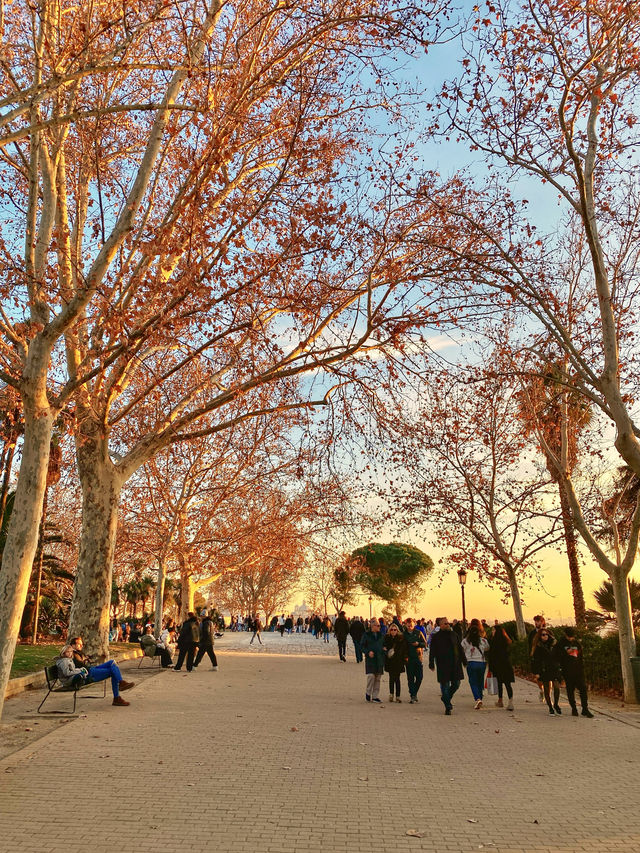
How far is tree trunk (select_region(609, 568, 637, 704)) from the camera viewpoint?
14.9m

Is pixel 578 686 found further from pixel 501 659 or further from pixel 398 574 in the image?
pixel 398 574

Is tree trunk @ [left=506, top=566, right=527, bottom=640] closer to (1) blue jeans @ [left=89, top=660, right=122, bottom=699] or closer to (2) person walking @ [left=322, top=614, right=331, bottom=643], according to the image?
(1) blue jeans @ [left=89, top=660, right=122, bottom=699]

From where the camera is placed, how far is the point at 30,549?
29.2 ft

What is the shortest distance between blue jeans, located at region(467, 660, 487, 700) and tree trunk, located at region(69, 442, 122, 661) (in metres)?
7.43

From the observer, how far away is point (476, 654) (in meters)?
13.9

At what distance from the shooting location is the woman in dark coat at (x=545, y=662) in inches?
538

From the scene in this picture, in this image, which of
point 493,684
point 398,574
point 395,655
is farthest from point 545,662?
point 398,574

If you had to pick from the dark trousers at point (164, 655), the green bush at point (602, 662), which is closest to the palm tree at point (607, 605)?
the green bush at point (602, 662)

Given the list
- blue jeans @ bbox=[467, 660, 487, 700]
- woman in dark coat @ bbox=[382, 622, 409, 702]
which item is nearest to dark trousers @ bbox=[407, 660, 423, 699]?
woman in dark coat @ bbox=[382, 622, 409, 702]

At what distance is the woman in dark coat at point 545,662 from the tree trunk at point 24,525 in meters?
9.51

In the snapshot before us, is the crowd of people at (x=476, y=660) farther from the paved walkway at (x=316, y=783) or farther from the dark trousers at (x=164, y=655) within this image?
the dark trousers at (x=164, y=655)

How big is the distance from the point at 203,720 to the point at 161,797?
182 inches

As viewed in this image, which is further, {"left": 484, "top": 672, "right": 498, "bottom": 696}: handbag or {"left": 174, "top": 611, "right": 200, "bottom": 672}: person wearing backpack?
{"left": 174, "top": 611, "right": 200, "bottom": 672}: person wearing backpack

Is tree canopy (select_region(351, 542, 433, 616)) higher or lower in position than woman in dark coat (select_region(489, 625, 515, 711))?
higher
